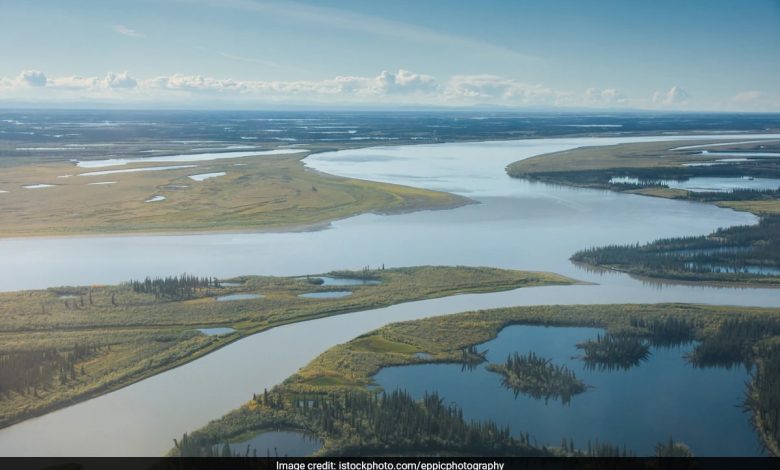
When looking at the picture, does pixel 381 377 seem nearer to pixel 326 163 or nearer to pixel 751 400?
pixel 751 400

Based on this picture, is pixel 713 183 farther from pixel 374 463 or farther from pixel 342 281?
pixel 374 463

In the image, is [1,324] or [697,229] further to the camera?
[697,229]

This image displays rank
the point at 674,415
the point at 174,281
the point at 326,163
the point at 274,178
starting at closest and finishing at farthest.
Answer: the point at 674,415
the point at 174,281
the point at 274,178
the point at 326,163

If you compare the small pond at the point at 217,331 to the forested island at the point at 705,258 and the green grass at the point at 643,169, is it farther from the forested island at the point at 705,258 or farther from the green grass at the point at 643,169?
the green grass at the point at 643,169

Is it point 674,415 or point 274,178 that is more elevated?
point 274,178

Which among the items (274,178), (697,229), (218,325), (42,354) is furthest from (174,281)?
(274,178)

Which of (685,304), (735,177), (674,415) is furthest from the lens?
(735,177)

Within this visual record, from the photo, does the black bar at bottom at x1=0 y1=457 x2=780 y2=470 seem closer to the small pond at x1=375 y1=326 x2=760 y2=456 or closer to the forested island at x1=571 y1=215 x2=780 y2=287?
the small pond at x1=375 y1=326 x2=760 y2=456
